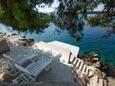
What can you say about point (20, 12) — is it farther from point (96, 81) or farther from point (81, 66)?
point (81, 66)

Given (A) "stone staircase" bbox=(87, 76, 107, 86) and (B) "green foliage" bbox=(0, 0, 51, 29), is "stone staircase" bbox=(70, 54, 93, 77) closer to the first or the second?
(A) "stone staircase" bbox=(87, 76, 107, 86)

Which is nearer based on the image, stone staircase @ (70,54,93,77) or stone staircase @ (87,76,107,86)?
stone staircase @ (87,76,107,86)

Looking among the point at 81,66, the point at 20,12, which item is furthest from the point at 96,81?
the point at 20,12

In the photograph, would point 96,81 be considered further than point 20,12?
Yes

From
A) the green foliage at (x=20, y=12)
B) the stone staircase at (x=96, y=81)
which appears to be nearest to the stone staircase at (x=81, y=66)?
the stone staircase at (x=96, y=81)

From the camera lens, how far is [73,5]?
25.5ft

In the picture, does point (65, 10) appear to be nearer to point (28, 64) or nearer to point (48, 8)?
point (48, 8)

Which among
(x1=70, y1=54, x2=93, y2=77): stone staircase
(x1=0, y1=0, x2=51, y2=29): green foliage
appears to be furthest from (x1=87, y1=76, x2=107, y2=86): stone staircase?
(x1=0, y1=0, x2=51, y2=29): green foliage

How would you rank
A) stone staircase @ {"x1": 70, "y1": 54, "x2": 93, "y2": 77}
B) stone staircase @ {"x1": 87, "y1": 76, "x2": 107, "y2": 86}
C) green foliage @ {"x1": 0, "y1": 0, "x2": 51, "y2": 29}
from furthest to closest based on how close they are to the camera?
stone staircase @ {"x1": 70, "y1": 54, "x2": 93, "y2": 77} → stone staircase @ {"x1": 87, "y1": 76, "x2": 107, "y2": 86} → green foliage @ {"x1": 0, "y1": 0, "x2": 51, "y2": 29}

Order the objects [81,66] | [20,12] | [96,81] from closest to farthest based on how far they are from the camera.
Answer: [20,12] → [96,81] → [81,66]

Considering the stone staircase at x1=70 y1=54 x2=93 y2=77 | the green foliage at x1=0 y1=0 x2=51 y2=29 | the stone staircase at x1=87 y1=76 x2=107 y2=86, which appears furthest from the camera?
the stone staircase at x1=70 y1=54 x2=93 y2=77

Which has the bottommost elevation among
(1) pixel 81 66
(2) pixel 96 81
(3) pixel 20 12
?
(2) pixel 96 81

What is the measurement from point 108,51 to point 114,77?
12.4 meters

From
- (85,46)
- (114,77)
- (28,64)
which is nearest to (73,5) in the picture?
(28,64)
